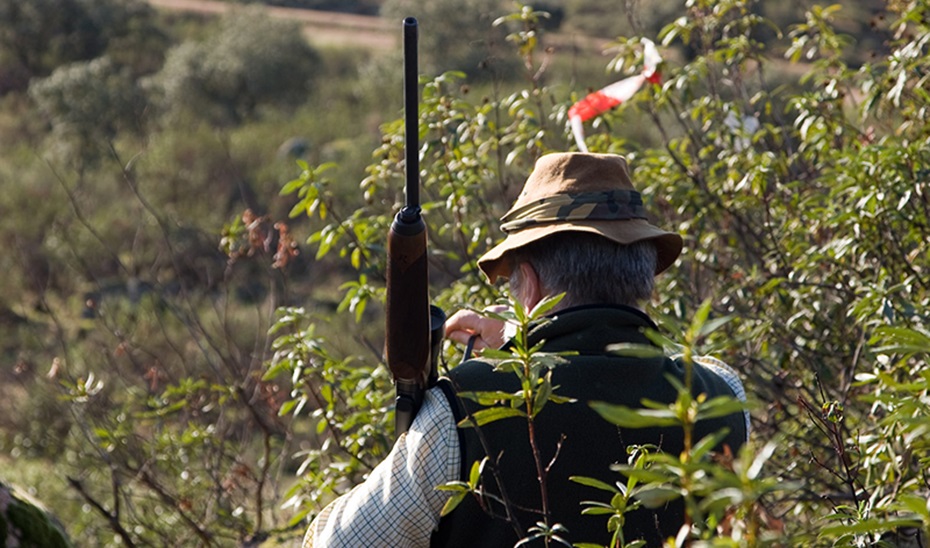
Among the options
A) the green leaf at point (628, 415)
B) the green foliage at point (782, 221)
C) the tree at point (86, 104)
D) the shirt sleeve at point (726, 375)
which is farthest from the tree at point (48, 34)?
the green leaf at point (628, 415)

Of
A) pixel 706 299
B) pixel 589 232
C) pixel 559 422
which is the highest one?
pixel 589 232

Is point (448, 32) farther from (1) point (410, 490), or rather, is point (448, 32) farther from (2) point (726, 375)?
(1) point (410, 490)

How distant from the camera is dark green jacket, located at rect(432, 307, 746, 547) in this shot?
2.01m

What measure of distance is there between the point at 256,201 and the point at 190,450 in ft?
45.2

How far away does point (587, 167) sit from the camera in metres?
2.31

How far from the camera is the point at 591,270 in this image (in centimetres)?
216

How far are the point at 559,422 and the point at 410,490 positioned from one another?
281 mm

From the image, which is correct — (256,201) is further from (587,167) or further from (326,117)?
(587,167)

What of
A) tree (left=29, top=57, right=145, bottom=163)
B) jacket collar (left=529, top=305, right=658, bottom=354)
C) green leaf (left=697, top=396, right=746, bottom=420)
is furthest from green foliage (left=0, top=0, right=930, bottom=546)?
tree (left=29, top=57, right=145, bottom=163)

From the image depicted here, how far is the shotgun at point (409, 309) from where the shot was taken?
200 centimetres

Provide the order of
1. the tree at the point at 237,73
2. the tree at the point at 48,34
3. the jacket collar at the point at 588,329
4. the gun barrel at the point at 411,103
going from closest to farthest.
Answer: the gun barrel at the point at 411,103
the jacket collar at the point at 588,329
the tree at the point at 237,73
the tree at the point at 48,34

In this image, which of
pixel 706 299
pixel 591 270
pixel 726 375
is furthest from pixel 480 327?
pixel 706 299

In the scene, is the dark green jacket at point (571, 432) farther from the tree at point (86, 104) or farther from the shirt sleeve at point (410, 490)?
the tree at point (86, 104)

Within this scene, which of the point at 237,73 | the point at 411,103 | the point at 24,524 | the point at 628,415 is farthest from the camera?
the point at 237,73
